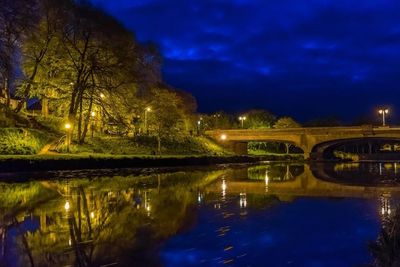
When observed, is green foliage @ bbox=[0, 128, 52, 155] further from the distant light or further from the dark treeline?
the distant light

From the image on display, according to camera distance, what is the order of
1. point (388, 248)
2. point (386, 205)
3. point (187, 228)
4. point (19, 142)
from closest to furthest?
1. point (388, 248)
2. point (187, 228)
3. point (386, 205)
4. point (19, 142)

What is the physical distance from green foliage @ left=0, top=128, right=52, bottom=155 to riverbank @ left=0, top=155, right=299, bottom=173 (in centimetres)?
732

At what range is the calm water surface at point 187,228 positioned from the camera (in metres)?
9.94

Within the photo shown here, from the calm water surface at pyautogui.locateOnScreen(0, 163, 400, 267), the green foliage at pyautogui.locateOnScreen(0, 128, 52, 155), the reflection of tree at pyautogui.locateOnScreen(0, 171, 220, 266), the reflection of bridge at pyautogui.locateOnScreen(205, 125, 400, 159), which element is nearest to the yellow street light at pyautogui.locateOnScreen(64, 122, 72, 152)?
the green foliage at pyautogui.locateOnScreen(0, 128, 52, 155)

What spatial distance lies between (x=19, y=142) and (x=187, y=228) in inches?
1493

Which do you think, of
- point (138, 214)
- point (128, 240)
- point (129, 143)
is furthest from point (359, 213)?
point (129, 143)

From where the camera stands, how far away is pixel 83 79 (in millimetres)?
53062

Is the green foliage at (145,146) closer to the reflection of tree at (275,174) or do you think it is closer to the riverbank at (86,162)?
the riverbank at (86,162)

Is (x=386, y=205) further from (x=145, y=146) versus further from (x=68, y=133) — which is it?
(x=145, y=146)

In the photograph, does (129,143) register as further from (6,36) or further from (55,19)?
(6,36)

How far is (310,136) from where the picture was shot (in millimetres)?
94875

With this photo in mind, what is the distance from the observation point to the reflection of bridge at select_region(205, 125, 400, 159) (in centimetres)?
8688

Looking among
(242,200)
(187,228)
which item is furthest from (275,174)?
(187,228)

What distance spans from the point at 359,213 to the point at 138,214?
22.5 feet
